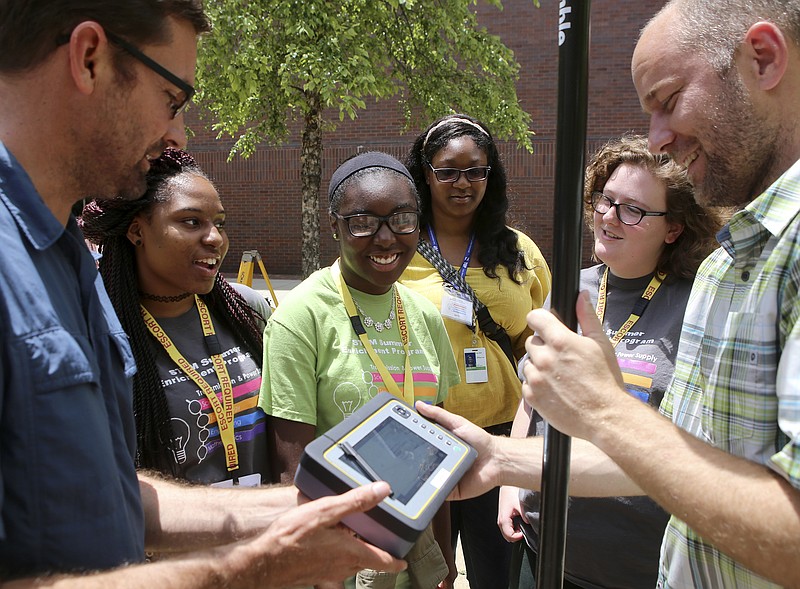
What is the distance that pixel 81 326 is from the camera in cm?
134

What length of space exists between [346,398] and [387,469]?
0.86m

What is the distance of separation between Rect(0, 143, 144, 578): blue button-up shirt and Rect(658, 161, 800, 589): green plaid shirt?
1.21 m

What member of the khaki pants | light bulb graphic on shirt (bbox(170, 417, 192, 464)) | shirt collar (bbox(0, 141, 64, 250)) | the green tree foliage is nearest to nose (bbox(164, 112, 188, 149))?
shirt collar (bbox(0, 141, 64, 250))

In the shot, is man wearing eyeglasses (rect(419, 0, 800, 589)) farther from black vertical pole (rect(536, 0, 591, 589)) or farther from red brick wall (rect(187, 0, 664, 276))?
red brick wall (rect(187, 0, 664, 276))

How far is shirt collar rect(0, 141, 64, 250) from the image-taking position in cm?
124

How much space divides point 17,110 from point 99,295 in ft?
1.35

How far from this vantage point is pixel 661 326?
2.38 metres

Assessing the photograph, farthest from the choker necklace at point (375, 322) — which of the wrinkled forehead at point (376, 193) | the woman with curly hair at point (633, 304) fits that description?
the woman with curly hair at point (633, 304)

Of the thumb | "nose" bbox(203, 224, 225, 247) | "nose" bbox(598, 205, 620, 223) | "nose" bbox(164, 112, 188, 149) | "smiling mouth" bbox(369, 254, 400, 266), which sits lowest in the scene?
the thumb

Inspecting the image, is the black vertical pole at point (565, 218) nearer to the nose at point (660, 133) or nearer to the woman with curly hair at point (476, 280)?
the nose at point (660, 133)

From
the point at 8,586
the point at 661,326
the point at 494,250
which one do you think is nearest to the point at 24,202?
the point at 8,586

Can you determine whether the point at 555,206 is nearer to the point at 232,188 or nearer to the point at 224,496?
the point at 224,496

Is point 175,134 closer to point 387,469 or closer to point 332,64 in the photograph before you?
point 387,469

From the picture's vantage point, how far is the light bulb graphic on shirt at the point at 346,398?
2285mm
